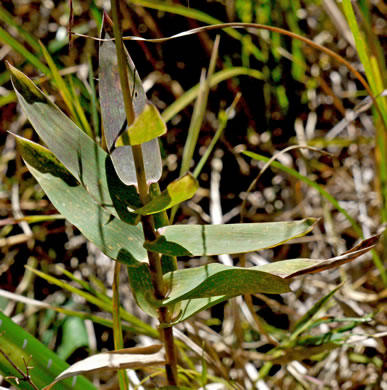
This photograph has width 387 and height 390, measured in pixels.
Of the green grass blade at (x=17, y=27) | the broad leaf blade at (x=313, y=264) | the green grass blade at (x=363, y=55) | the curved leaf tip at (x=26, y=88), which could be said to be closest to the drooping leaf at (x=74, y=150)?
the curved leaf tip at (x=26, y=88)

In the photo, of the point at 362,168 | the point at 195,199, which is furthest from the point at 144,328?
the point at 362,168

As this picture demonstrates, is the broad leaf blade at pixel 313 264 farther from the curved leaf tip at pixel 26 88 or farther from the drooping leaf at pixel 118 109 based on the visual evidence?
the curved leaf tip at pixel 26 88

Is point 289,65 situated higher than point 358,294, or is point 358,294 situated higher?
point 289,65

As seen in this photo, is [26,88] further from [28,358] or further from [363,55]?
[363,55]

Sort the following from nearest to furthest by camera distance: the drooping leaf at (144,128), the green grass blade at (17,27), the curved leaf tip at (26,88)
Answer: the drooping leaf at (144,128)
the curved leaf tip at (26,88)
the green grass blade at (17,27)

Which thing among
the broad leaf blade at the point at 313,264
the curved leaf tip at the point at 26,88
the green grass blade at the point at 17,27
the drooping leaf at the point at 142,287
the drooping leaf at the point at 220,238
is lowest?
the drooping leaf at the point at 142,287

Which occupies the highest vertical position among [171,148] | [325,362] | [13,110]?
[13,110]

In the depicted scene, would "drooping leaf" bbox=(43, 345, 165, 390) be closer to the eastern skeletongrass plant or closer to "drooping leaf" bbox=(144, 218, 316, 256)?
the eastern skeletongrass plant

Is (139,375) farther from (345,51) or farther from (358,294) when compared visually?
(345,51)

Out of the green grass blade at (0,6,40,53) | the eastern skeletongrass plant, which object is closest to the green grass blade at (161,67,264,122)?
the green grass blade at (0,6,40,53)
